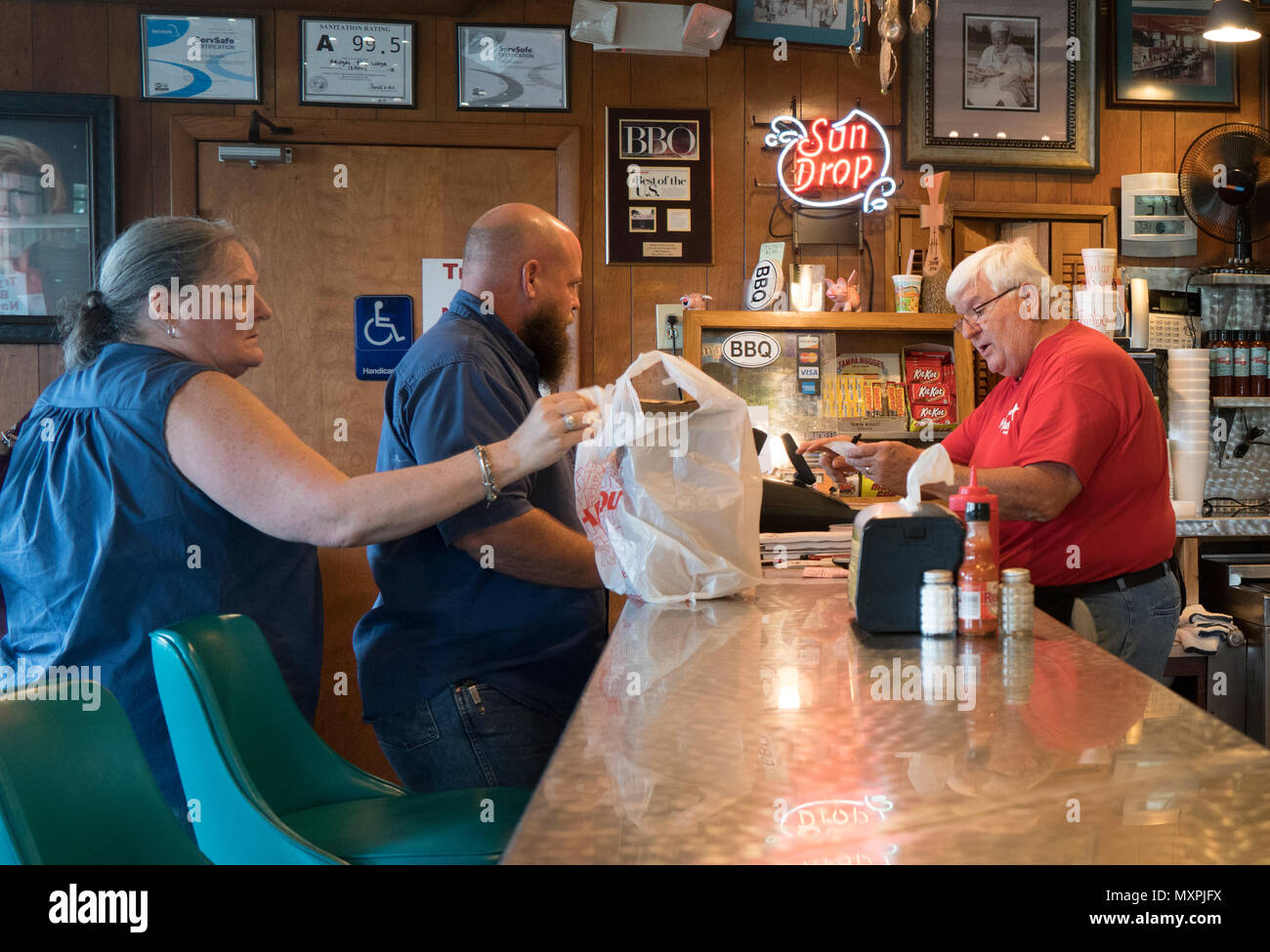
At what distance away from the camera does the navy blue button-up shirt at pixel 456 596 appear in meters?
1.88

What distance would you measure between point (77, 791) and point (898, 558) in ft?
3.61

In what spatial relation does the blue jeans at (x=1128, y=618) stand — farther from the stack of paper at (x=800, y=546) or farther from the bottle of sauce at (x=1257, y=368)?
the bottle of sauce at (x=1257, y=368)

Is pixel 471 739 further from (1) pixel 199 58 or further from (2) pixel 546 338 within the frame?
(1) pixel 199 58

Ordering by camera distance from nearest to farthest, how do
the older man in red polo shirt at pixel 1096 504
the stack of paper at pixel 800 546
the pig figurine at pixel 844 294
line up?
the older man in red polo shirt at pixel 1096 504, the stack of paper at pixel 800 546, the pig figurine at pixel 844 294

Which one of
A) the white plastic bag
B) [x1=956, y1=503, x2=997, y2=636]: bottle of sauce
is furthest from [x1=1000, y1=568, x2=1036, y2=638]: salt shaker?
the white plastic bag

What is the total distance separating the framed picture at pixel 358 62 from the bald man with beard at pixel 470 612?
2259mm

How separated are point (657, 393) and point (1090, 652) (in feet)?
8.27

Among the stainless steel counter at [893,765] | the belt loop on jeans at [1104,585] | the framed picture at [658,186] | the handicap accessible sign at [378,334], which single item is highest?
the framed picture at [658,186]

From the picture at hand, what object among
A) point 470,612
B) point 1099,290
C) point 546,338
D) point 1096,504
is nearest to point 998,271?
point 1096,504

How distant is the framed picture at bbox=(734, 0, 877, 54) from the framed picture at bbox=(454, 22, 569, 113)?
26.4 inches

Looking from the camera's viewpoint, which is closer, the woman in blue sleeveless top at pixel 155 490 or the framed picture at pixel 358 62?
the woman in blue sleeveless top at pixel 155 490

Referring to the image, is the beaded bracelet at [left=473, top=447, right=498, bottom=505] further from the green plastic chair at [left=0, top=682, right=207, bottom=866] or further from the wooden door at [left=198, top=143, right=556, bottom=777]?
the wooden door at [left=198, top=143, right=556, bottom=777]

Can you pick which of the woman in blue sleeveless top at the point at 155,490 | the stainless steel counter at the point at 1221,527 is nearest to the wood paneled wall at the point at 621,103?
the stainless steel counter at the point at 1221,527
